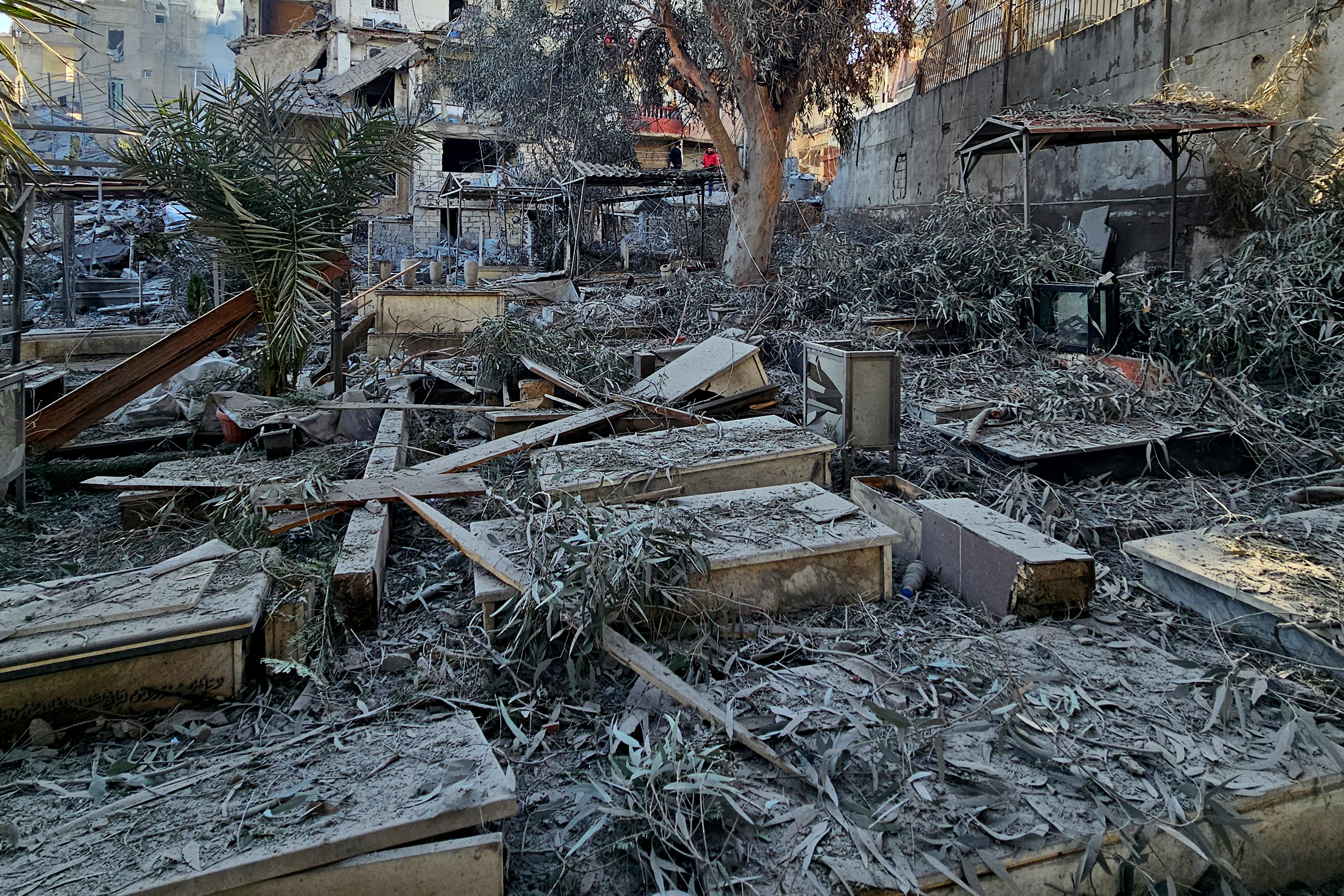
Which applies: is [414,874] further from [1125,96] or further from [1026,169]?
[1125,96]

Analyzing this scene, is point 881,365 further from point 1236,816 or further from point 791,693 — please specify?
point 1236,816

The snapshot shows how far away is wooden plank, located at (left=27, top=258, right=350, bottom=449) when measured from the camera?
5.66m

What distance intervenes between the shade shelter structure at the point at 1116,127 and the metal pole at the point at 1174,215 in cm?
1

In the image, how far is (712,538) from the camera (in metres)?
3.70

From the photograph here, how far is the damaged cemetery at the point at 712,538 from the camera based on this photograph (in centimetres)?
228

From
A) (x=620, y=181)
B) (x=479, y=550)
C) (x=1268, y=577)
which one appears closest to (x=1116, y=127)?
(x=1268, y=577)

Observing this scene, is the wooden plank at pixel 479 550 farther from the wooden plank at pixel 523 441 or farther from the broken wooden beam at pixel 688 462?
the wooden plank at pixel 523 441

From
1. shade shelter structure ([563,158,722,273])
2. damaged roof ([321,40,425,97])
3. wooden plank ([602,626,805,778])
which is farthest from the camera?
damaged roof ([321,40,425,97])

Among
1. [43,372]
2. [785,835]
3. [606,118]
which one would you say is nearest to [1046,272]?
[785,835]

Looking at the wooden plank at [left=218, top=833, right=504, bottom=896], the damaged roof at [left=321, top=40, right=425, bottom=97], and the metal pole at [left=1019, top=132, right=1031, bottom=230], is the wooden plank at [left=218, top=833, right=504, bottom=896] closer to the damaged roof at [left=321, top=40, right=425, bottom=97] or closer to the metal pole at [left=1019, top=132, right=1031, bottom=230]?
the metal pole at [left=1019, top=132, right=1031, bottom=230]

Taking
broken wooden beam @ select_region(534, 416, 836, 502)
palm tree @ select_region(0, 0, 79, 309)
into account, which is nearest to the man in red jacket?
broken wooden beam @ select_region(534, 416, 836, 502)

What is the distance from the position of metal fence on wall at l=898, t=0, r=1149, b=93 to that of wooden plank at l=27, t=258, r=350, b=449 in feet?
43.2

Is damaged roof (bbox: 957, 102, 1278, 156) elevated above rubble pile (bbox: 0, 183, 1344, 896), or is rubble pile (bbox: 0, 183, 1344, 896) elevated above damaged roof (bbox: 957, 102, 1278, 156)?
damaged roof (bbox: 957, 102, 1278, 156)

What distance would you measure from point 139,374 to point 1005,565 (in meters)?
5.72
